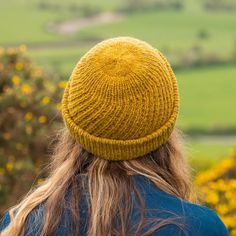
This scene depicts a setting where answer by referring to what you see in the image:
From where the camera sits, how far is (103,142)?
2.17 meters

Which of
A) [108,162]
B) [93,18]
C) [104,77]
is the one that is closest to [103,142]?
[108,162]

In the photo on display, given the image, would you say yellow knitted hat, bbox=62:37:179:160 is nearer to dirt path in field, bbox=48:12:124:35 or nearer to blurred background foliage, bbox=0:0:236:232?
blurred background foliage, bbox=0:0:236:232

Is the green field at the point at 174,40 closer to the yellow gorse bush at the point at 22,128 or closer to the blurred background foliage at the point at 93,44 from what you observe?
the blurred background foliage at the point at 93,44

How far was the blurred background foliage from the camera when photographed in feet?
19.1

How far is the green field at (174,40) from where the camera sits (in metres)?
27.8

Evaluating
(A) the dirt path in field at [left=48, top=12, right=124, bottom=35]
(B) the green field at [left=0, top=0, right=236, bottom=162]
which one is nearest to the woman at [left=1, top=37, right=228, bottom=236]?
(B) the green field at [left=0, top=0, right=236, bottom=162]

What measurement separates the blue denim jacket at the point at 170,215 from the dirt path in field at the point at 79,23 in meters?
36.4

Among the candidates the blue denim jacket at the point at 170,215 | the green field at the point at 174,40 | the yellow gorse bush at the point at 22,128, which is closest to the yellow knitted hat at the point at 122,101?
the blue denim jacket at the point at 170,215

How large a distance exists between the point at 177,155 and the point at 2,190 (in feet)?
10.8

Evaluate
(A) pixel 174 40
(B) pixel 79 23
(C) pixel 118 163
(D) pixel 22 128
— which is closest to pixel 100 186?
(C) pixel 118 163

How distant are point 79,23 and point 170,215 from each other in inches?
1613

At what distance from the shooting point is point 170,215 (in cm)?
204

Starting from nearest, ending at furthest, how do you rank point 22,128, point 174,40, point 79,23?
point 22,128, point 174,40, point 79,23

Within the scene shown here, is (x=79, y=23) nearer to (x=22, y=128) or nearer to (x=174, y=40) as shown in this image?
(x=174, y=40)
